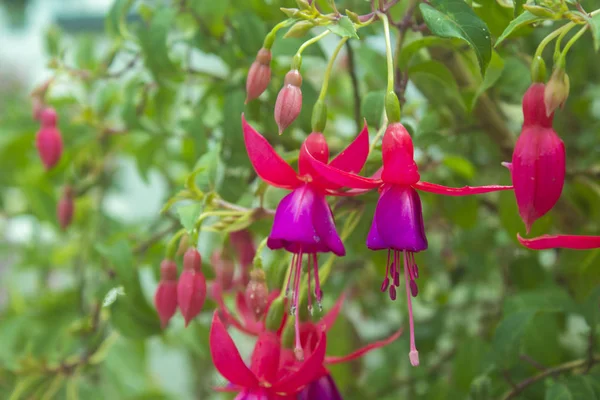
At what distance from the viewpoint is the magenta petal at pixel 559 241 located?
393 millimetres

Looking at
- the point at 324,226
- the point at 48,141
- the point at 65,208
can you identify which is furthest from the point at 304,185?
the point at 65,208

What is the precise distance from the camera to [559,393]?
1.88 feet

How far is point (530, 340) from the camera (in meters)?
0.75

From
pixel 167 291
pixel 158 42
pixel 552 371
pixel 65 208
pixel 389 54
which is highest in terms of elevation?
pixel 389 54

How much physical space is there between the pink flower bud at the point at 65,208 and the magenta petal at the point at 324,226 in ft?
2.30

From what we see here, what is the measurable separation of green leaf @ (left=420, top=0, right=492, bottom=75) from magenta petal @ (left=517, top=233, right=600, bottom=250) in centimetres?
12

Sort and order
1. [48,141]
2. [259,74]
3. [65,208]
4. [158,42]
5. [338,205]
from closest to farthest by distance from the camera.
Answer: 1. [259,74]
2. [338,205]
3. [158,42]
4. [48,141]
5. [65,208]

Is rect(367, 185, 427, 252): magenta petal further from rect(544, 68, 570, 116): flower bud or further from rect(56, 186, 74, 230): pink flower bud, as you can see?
rect(56, 186, 74, 230): pink flower bud

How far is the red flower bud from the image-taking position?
2.92 ft

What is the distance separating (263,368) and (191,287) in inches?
3.7

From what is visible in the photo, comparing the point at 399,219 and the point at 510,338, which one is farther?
the point at 510,338

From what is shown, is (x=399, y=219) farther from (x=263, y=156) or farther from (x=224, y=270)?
(x=224, y=270)

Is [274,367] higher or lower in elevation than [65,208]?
higher

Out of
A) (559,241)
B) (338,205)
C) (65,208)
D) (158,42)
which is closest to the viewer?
(559,241)
